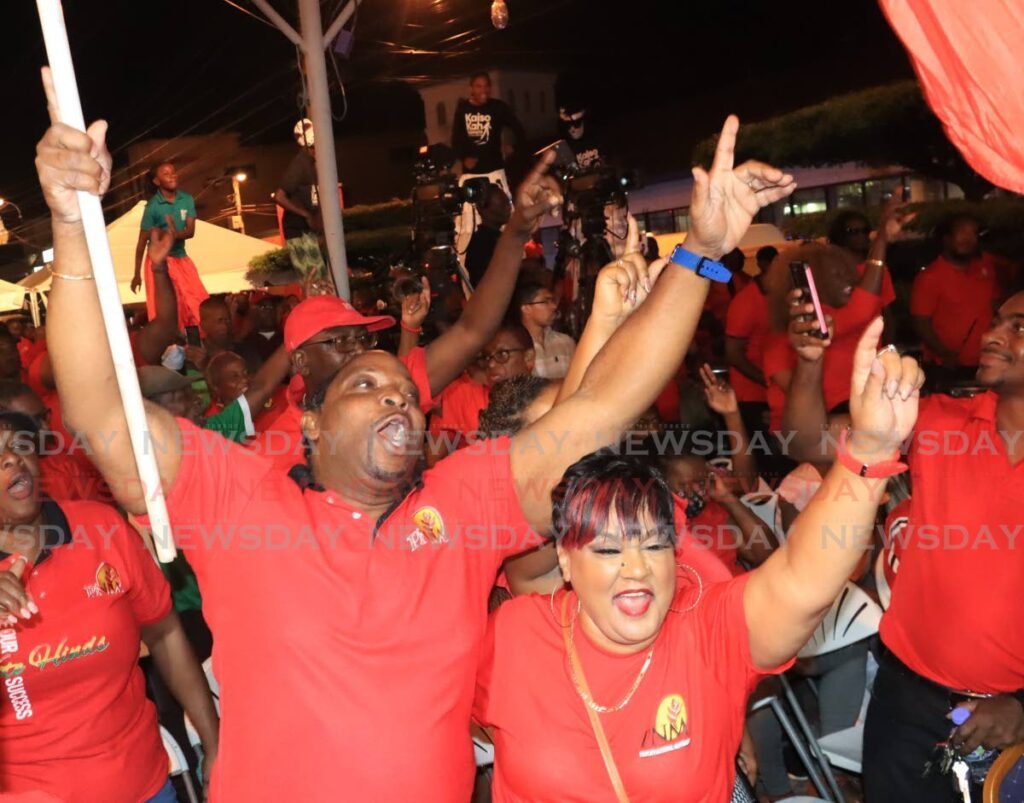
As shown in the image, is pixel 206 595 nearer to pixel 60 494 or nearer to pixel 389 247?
pixel 60 494

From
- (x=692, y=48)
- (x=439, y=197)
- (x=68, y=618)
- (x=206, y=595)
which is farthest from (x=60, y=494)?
(x=692, y=48)

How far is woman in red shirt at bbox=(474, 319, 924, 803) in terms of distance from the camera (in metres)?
2.27

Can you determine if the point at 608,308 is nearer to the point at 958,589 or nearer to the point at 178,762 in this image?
the point at 958,589

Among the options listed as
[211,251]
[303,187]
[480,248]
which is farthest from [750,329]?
[211,251]

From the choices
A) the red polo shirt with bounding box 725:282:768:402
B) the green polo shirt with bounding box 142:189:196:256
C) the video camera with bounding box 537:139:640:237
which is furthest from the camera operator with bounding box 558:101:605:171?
the green polo shirt with bounding box 142:189:196:256

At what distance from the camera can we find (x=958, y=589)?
310cm

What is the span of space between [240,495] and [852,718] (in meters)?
2.89

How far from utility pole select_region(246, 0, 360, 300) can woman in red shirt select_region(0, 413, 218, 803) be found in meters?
3.35

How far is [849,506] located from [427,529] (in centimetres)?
95

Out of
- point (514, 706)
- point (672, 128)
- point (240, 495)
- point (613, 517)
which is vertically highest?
point (672, 128)

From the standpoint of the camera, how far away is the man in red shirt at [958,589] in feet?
9.95

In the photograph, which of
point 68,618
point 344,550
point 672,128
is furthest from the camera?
point 672,128

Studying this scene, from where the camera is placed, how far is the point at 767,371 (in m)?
5.57

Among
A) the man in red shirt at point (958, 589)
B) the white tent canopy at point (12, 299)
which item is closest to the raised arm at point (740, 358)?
the man in red shirt at point (958, 589)
